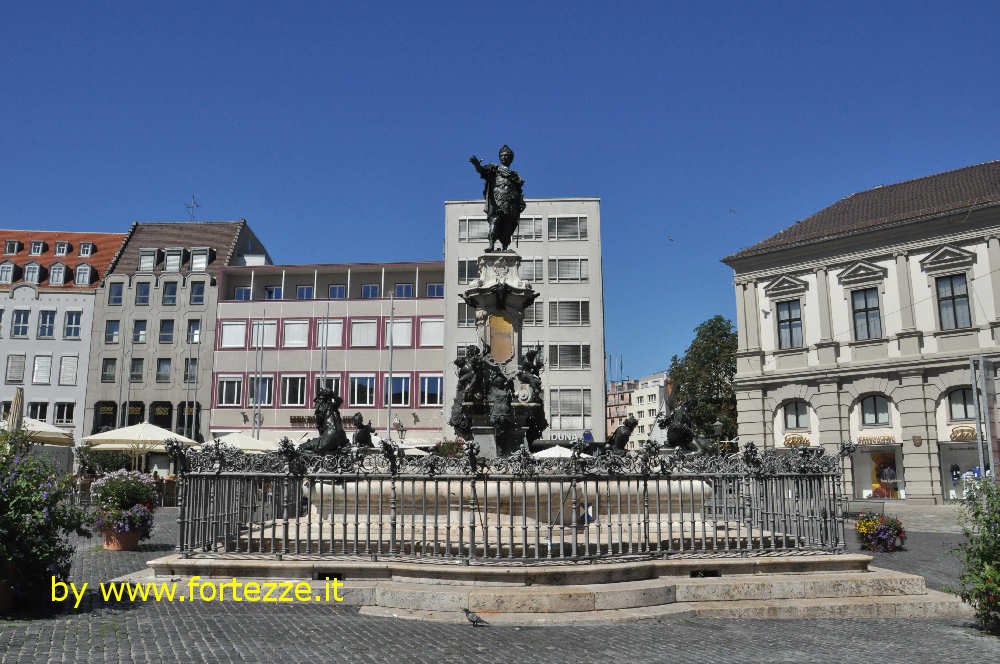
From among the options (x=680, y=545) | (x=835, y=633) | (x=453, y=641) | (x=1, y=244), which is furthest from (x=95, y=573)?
(x=1, y=244)

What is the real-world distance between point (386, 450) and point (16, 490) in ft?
13.3

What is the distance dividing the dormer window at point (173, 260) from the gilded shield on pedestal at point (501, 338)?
44.5 m

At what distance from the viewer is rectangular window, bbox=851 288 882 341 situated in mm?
35594

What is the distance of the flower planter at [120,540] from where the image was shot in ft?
49.8

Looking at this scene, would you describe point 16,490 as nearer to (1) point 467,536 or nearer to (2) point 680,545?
(1) point 467,536

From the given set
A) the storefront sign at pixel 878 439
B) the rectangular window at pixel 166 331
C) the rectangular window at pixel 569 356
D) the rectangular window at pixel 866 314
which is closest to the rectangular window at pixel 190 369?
the rectangular window at pixel 166 331

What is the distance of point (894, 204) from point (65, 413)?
52472 mm

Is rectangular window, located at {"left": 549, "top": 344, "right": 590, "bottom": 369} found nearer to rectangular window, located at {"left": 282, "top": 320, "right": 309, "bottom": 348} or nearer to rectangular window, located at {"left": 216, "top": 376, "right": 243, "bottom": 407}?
rectangular window, located at {"left": 282, "top": 320, "right": 309, "bottom": 348}

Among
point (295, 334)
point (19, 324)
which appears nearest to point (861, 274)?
point (295, 334)

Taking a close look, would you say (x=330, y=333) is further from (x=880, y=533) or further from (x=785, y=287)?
(x=880, y=533)

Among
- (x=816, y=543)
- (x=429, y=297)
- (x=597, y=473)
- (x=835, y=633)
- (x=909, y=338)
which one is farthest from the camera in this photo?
(x=429, y=297)

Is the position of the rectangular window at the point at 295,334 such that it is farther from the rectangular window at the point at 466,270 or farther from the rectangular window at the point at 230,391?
the rectangular window at the point at 466,270

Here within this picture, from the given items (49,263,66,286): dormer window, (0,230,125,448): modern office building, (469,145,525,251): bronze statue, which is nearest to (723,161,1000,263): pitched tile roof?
(469,145,525,251): bronze statue

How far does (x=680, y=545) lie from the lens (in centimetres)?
980
